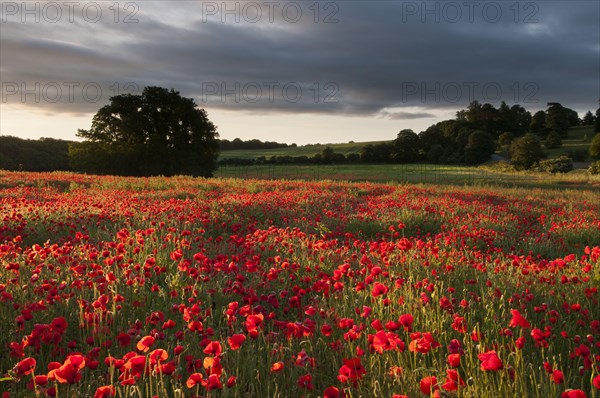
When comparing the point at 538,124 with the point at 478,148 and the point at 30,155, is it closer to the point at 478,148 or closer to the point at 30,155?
the point at 478,148

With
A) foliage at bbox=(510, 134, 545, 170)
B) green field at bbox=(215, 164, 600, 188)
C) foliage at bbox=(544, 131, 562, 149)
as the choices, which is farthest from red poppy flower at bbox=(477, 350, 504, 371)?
foliage at bbox=(544, 131, 562, 149)

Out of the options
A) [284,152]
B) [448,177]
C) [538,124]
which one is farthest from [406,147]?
[538,124]

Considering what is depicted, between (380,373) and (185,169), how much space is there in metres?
38.0

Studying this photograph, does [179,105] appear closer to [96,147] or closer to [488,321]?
[96,147]

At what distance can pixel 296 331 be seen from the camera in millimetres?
2883

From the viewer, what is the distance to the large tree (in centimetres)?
3884

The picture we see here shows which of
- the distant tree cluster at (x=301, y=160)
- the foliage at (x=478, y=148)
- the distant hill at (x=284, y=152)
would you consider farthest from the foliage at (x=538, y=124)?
the distant tree cluster at (x=301, y=160)

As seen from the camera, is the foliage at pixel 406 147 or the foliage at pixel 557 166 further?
the foliage at pixel 406 147

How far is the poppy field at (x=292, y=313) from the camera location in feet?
8.11

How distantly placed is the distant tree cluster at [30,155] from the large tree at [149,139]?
18607 mm

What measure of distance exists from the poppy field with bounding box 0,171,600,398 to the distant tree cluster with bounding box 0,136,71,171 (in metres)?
51.6

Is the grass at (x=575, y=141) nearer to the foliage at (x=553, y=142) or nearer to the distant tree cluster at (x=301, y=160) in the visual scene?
the foliage at (x=553, y=142)

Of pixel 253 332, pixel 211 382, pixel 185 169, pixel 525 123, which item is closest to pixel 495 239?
pixel 253 332

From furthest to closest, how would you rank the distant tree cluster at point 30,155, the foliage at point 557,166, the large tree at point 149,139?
1. the foliage at point 557,166
2. the distant tree cluster at point 30,155
3. the large tree at point 149,139
